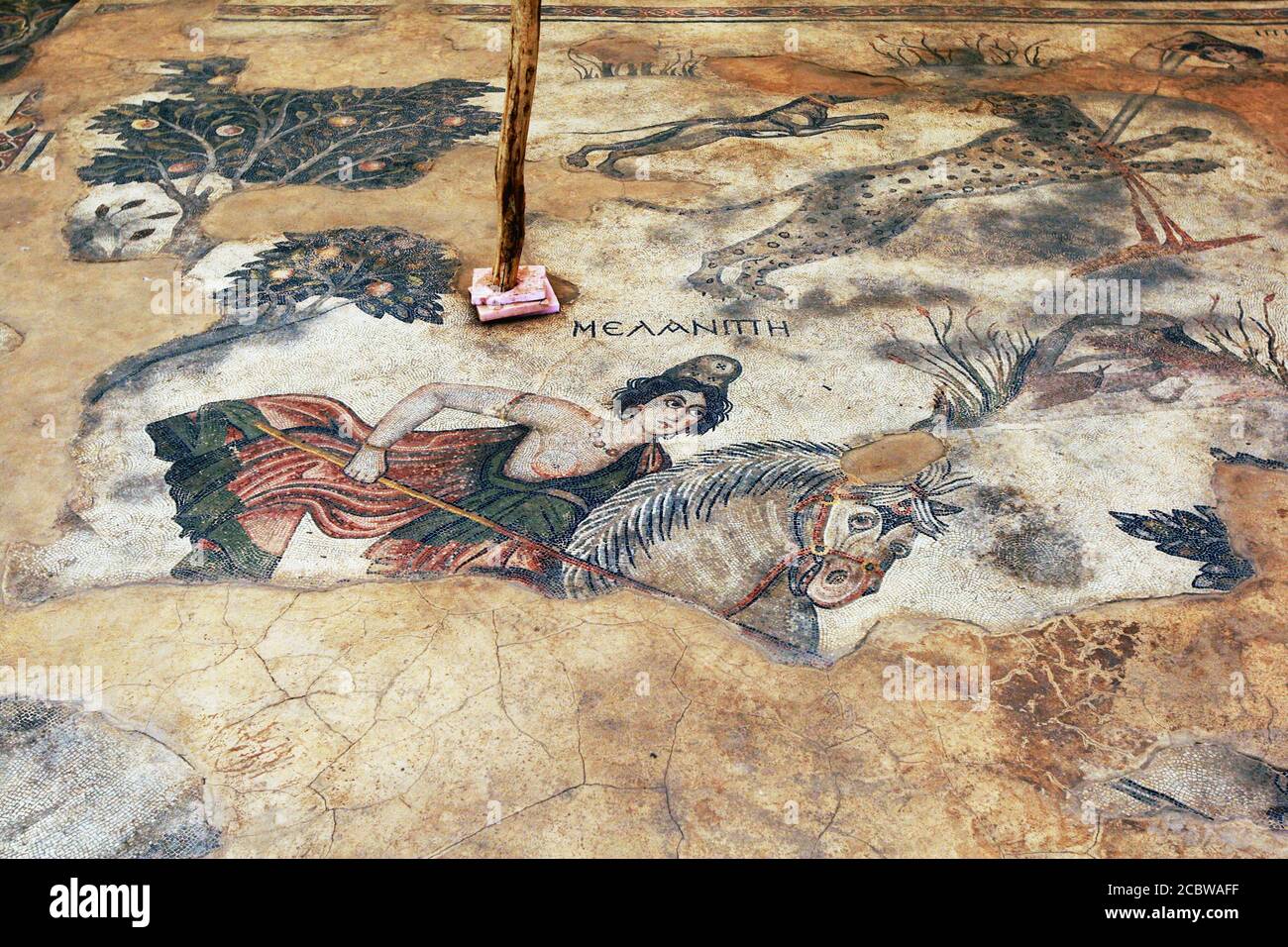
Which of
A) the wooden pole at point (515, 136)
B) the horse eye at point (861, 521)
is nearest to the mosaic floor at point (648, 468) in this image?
the horse eye at point (861, 521)

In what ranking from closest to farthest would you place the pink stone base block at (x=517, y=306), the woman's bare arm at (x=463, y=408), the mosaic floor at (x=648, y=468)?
the mosaic floor at (x=648, y=468), the woman's bare arm at (x=463, y=408), the pink stone base block at (x=517, y=306)

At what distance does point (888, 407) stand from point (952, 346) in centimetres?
55

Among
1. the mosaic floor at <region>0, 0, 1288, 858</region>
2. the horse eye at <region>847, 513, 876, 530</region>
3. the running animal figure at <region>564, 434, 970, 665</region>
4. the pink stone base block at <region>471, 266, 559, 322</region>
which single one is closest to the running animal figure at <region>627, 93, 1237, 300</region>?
the mosaic floor at <region>0, 0, 1288, 858</region>

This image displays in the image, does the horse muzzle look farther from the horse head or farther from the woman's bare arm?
the woman's bare arm

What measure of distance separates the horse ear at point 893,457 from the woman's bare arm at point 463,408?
1048 millimetres

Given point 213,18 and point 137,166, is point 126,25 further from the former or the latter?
point 137,166

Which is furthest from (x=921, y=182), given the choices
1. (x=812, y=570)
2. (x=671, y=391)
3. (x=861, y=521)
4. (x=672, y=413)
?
(x=812, y=570)

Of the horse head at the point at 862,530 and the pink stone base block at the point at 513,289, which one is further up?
the pink stone base block at the point at 513,289

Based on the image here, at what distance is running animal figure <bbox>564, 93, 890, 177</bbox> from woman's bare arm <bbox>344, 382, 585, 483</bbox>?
2113mm

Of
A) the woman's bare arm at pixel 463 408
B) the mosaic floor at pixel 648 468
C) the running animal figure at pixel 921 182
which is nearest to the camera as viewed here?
the mosaic floor at pixel 648 468

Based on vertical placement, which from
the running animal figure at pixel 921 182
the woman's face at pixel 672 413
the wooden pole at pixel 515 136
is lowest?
the woman's face at pixel 672 413

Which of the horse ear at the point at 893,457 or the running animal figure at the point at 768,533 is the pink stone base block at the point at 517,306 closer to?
the running animal figure at the point at 768,533

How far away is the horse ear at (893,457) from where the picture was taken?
4.32 m

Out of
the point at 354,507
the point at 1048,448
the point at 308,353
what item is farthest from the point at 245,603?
the point at 1048,448
